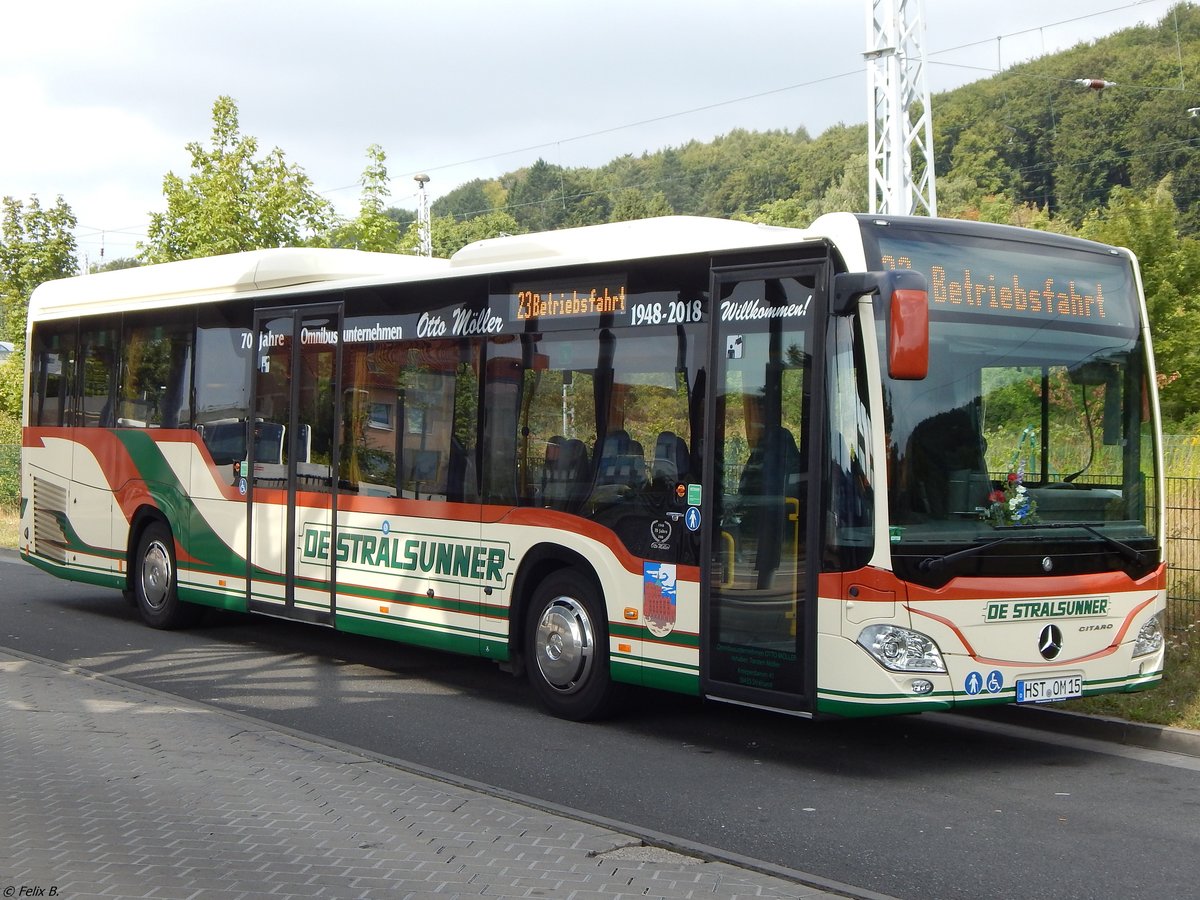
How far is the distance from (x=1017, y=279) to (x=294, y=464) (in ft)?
21.0

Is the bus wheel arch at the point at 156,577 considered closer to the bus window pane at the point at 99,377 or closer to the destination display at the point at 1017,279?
the bus window pane at the point at 99,377

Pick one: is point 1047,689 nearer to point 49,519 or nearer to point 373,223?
point 49,519

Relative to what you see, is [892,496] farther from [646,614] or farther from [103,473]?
[103,473]

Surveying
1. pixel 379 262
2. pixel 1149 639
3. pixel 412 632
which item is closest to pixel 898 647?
pixel 1149 639

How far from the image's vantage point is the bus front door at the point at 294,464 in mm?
11578

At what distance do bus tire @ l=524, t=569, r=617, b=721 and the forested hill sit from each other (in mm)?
52881

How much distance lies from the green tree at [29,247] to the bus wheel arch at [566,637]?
2669 cm

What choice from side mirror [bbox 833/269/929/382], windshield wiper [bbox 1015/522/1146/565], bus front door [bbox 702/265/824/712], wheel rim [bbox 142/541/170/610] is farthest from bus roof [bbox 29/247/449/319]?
windshield wiper [bbox 1015/522/1146/565]

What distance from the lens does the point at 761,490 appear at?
320 inches

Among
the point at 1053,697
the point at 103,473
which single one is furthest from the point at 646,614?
the point at 103,473

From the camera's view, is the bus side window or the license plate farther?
the bus side window

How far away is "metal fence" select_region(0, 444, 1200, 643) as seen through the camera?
10750mm

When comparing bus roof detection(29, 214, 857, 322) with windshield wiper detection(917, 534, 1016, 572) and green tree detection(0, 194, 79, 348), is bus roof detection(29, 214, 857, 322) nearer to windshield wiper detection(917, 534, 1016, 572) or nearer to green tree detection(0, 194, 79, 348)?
windshield wiper detection(917, 534, 1016, 572)

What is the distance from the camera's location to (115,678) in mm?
10883
